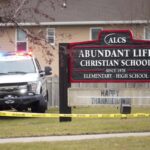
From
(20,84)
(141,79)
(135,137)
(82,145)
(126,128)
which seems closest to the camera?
(82,145)

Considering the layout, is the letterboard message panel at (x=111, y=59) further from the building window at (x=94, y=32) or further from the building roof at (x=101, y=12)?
the building window at (x=94, y=32)

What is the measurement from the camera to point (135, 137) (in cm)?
1173

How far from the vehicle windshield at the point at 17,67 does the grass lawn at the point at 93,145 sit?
786cm

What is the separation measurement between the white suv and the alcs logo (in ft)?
12.3

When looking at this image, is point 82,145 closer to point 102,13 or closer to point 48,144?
point 48,144

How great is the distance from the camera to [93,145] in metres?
10.8

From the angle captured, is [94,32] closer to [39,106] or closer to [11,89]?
[39,106]

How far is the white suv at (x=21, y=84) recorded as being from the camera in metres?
17.8

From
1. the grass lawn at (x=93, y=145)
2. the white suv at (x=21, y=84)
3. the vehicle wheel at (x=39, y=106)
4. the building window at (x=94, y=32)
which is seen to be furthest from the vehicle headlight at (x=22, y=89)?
the building window at (x=94, y=32)

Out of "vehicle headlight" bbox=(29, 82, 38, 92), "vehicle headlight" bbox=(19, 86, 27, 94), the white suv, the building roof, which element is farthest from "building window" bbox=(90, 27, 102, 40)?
"vehicle headlight" bbox=(19, 86, 27, 94)

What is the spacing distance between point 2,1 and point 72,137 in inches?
128

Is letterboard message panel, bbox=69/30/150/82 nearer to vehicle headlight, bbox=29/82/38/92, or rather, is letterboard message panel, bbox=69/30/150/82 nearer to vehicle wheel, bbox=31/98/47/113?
vehicle headlight, bbox=29/82/38/92

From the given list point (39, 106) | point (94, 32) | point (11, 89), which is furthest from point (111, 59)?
point (94, 32)

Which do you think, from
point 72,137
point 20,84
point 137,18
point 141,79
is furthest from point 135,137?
point 137,18
